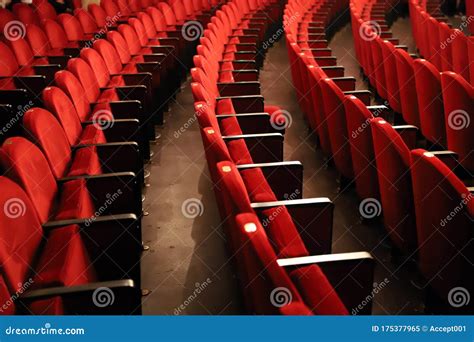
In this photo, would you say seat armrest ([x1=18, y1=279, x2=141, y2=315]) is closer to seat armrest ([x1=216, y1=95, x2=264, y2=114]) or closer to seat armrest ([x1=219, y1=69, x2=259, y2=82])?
seat armrest ([x1=216, y1=95, x2=264, y2=114])

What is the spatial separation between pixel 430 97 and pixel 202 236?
33 cm

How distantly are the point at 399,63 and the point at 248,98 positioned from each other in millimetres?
216

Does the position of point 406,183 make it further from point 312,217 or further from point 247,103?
point 247,103

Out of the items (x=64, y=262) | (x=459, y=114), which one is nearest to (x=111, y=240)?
(x=64, y=262)

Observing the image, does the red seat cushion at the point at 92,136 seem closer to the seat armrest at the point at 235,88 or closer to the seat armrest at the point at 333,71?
the seat armrest at the point at 235,88

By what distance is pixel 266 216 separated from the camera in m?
0.43

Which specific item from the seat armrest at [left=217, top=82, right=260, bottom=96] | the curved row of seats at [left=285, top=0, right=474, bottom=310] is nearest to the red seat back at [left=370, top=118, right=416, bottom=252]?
the curved row of seats at [left=285, top=0, right=474, bottom=310]

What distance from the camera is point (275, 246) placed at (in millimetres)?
403

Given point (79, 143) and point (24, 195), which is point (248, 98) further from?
point (24, 195)

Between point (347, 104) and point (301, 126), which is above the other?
point (347, 104)

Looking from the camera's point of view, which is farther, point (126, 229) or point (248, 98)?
point (248, 98)

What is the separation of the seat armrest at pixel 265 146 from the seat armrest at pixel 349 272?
238mm

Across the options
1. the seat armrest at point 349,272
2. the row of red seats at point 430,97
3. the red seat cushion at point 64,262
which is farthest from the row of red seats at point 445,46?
the red seat cushion at point 64,262
